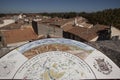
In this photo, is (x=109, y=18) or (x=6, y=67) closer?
(x=6, y=67)

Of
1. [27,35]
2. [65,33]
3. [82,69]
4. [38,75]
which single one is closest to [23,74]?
[38,75]

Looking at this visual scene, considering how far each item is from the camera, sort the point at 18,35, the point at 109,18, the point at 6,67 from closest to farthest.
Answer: the point at 6,67, the point at 18,35, the point at 109,18

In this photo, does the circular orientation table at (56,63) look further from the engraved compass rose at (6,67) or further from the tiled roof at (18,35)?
the tiled roof at (18,35)

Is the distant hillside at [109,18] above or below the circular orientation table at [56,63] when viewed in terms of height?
below

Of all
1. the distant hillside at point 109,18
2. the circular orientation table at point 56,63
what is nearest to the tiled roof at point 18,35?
the circular orientation table at point 56,63

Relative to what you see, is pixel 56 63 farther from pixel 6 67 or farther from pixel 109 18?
pixel 109 18

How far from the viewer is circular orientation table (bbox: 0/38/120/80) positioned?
3693mm

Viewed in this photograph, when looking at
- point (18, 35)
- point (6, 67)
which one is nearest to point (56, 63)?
point (6, 67)

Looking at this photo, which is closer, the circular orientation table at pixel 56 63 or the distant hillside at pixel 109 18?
the circular orientation table at pixel 56 63

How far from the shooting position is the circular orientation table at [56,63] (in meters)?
3.69

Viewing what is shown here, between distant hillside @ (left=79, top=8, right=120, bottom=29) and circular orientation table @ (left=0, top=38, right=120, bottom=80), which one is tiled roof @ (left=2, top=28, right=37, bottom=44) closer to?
circular orientation table @ (left=0, top=38, right=120, bottom=80)

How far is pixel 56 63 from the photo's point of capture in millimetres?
3871

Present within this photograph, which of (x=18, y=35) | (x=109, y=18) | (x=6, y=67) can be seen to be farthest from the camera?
(x=109, y=18)

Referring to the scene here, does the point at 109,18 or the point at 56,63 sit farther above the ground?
the point at 56,63
